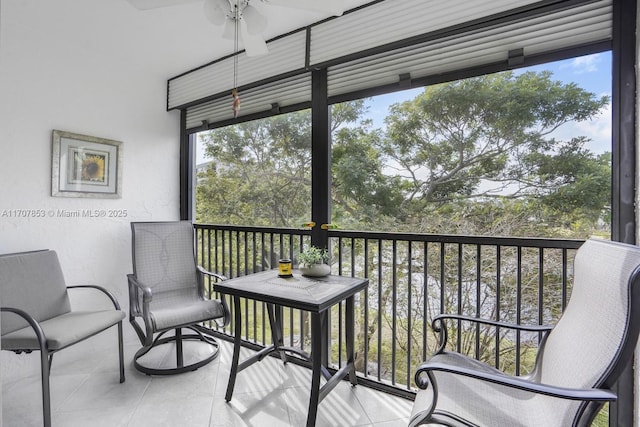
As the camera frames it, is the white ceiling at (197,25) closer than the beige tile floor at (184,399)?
No

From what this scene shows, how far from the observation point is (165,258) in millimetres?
2844

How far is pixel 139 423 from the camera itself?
1.85m

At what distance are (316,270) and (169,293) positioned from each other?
1.51m

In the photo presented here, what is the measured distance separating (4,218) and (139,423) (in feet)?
5.78

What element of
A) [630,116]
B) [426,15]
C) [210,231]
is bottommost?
[210,231]

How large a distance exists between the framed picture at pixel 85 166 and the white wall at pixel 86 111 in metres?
0.06

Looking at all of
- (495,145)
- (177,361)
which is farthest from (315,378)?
(495,145)

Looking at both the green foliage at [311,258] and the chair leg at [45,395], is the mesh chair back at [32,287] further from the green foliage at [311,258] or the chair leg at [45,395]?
the green foliage at [311,258]

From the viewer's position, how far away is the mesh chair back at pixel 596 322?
3.27 ft

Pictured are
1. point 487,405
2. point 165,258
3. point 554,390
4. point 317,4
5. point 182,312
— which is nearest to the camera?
point 554,390

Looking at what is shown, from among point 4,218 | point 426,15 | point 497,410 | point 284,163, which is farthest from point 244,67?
point 497,410

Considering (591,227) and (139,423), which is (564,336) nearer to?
(591,227)

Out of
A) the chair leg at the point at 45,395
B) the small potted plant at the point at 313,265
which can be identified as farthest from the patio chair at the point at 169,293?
the small potted plant at the point at 313,265

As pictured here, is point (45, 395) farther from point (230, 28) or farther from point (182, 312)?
point (230, 28)
